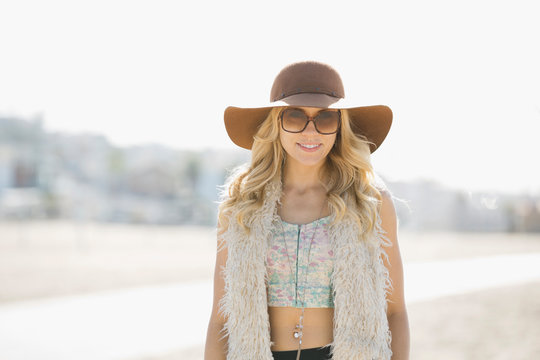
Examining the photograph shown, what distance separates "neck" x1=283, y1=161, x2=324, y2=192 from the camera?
2.42m

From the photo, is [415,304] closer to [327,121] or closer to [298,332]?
[298,332]

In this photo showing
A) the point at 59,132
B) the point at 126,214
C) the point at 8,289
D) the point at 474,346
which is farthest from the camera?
the point at 59,132

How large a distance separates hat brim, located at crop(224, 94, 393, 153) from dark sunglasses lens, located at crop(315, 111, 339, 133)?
0.37ft

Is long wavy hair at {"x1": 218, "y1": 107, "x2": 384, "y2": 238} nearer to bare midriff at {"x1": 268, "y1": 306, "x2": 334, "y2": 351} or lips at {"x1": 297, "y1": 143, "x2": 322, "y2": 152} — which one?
lips at {"x1": 297, "y1": 143, "x2": 322, "y2": 152}

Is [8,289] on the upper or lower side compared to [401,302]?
lower

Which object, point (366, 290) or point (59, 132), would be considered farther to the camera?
point (59, 132)

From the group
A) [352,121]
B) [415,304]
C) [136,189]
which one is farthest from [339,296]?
[136,189]

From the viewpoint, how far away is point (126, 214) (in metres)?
48.7

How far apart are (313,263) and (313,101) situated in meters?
0.64

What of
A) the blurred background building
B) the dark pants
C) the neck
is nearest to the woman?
the dark pants

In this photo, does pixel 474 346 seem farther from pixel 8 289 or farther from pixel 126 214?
pixel 126 214

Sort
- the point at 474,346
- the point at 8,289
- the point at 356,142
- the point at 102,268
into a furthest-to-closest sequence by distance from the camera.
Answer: the point at 102,268 < the point at 8,289 < the point at 474,346 < the point at 356,142

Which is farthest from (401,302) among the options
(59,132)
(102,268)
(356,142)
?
(59,132)

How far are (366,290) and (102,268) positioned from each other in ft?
39.6
